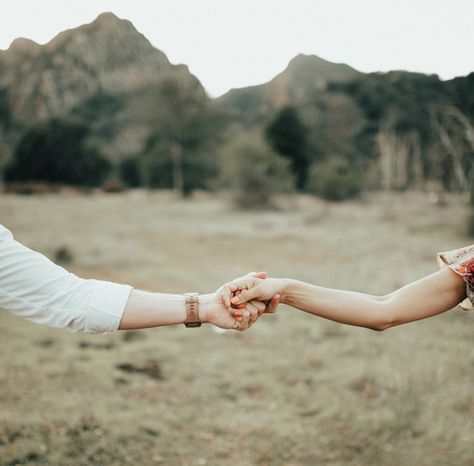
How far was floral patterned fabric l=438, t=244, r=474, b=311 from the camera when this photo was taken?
6.72 feet

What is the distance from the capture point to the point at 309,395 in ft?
15.4

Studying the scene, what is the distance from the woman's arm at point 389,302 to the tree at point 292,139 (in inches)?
1231

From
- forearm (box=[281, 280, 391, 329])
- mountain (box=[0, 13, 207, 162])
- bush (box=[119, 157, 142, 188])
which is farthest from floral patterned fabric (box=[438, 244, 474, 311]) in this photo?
bush (box=[119, 157, 142, 188])

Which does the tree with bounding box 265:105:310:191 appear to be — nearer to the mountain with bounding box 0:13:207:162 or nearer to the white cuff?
the mountain with bounding box 0:13:207:162

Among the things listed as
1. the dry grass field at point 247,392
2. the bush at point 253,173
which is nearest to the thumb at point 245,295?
the dry grass field at point 247,392

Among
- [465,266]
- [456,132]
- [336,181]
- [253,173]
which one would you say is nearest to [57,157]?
[253,173]

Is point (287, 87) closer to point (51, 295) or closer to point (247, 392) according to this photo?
point (247, 392)

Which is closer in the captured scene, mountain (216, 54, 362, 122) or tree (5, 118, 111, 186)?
tree (5, 118, 111, 186)

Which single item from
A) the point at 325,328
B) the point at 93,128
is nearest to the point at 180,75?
the point at 93,128

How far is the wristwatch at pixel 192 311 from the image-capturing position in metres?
2.28

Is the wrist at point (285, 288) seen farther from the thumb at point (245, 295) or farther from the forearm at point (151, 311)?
the forearm at point (151, 311)

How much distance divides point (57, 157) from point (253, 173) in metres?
20.4

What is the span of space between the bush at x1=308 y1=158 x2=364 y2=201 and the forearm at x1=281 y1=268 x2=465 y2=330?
25601 millimetres

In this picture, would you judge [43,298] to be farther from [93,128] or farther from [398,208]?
[93,128]
